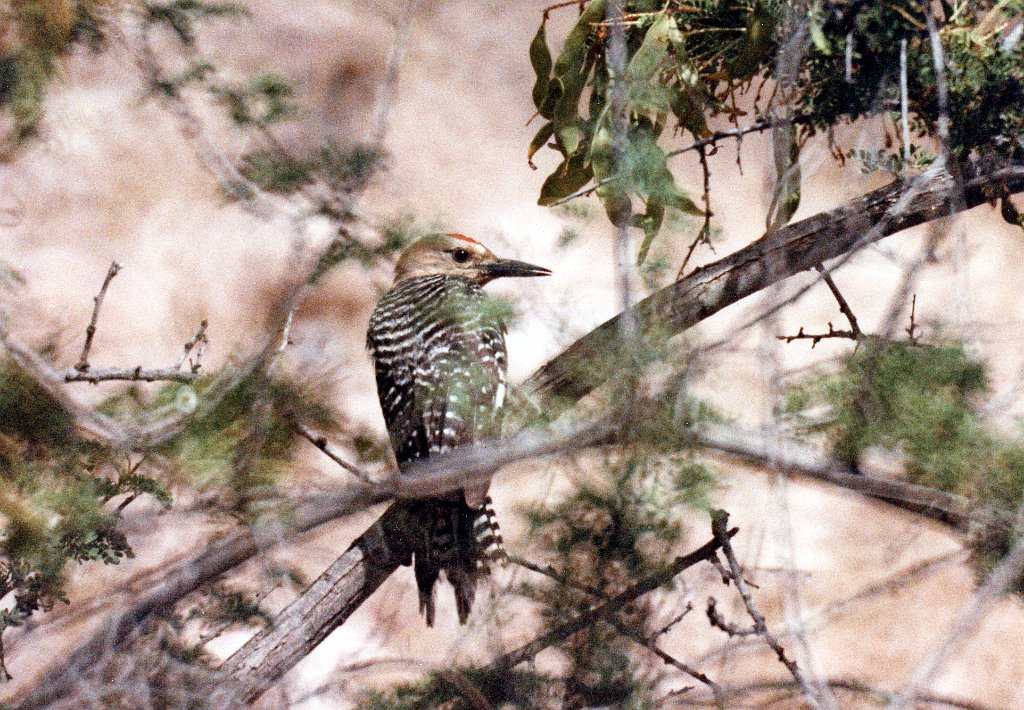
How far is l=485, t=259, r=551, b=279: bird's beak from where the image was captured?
8.82ft

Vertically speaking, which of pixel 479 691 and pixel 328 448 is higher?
pixel 328 448

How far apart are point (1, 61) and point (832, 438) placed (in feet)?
4.70

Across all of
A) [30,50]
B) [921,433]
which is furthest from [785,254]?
[30,50]

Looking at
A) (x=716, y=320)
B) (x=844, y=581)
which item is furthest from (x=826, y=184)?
(x=844, y=581)

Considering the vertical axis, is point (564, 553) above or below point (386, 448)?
below

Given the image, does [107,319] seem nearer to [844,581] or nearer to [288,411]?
[844,581]

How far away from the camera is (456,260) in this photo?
9.36ft

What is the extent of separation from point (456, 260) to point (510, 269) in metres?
0.17

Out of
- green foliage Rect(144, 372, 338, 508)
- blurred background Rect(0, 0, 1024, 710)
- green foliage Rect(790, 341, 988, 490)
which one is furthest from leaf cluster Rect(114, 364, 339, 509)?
blurred background Rect(0, 0, 1024, 710)

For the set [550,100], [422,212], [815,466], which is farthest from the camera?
[422,212]

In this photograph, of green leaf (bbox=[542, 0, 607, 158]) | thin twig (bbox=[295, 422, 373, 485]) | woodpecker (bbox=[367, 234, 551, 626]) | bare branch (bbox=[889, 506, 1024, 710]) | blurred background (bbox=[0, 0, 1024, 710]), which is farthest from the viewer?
blurred background (bbox=[0, 0, 1024, 710])

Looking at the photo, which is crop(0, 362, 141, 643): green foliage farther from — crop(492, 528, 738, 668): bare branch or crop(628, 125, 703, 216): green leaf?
crop(628, 125, 703, 216): green leaf

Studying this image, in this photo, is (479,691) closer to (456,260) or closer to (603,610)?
(603,610)

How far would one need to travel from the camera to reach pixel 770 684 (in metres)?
1.68
